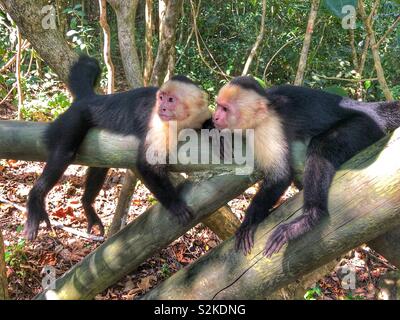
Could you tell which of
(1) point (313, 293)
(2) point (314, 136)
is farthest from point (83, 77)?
(1) point (313, 293)

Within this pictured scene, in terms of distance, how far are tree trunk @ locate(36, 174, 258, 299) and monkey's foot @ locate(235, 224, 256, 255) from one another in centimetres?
14

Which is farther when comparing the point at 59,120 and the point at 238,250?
the point at 59,120

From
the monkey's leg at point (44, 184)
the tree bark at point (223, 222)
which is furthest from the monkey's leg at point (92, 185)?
the tree bark at point (223, 222)

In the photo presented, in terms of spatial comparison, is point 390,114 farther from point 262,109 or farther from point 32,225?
point 32,225

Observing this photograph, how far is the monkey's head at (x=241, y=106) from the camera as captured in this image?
6.52 ft

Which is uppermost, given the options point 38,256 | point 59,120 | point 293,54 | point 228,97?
point 228,97

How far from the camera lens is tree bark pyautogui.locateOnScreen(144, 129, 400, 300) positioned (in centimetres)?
145

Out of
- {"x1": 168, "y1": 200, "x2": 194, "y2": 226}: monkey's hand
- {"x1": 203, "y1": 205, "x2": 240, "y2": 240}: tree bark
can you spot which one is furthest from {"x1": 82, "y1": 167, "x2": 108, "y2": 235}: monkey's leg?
{"x1": 168, "y1": 200, "x2": 194, "y2": 226}: monkey's hand

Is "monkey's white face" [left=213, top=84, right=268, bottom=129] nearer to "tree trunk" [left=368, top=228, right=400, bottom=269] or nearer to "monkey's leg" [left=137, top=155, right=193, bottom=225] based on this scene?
"monkey's leg" [left=137, top=155, right=193, bottom=225]

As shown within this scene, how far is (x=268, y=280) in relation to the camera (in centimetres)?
165
